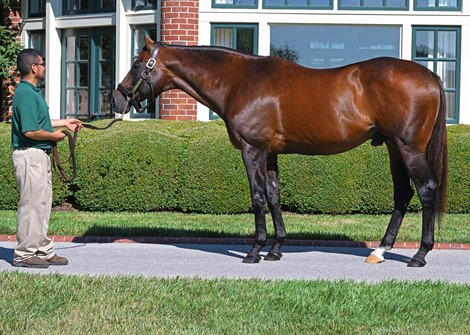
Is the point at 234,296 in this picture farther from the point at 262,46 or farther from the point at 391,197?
the point at 262,46

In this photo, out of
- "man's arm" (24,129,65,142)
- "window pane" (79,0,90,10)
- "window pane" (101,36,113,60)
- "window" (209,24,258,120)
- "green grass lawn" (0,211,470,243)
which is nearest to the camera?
"man's arm" (24,129,65,142)

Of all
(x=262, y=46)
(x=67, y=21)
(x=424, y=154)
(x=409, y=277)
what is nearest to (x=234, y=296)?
(x=409, y=277)

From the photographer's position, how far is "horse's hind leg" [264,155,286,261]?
35.9ft

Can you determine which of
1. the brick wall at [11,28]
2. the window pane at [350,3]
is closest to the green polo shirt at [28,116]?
the window pane at [350,3]

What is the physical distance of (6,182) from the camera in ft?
51.2

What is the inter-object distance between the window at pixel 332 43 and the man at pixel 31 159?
9.21 metres

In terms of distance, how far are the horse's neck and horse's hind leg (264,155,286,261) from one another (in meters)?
0.83

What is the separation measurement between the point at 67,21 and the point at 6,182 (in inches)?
233

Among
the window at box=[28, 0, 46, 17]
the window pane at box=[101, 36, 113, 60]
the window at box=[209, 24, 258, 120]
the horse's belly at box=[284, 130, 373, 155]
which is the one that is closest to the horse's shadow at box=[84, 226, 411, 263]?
the horse's belly at box=[284, 130, 373, 155]

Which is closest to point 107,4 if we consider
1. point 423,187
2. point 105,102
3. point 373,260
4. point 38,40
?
point 105,102

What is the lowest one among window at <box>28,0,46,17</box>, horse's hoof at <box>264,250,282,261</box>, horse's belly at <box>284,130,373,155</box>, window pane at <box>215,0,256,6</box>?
horse's hoof at <box>264,250,282,261</box>

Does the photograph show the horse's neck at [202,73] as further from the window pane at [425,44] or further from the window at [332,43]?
the window pane at [425,44]

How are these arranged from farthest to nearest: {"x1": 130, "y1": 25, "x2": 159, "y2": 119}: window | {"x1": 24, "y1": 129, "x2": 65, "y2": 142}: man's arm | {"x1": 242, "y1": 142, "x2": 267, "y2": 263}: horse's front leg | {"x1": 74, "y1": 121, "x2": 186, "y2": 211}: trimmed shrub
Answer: {"x1": 130, "y1": 25, "x2": 159, "y2": 119}: window
{"x1": 74, "y1": 121, "x2": 186, "y2": 211}: trimmed shrub
{"x1": 242, "y1": 142, "x2": 267, "y2": 263}: horse's front leg
{"x1": 24, "y1": 129, "x2": 65, "y2": 142}: man's arm

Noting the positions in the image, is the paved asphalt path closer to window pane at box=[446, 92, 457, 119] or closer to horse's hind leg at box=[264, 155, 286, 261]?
horse's hind leg at box=[264, 155, 286, 261]
